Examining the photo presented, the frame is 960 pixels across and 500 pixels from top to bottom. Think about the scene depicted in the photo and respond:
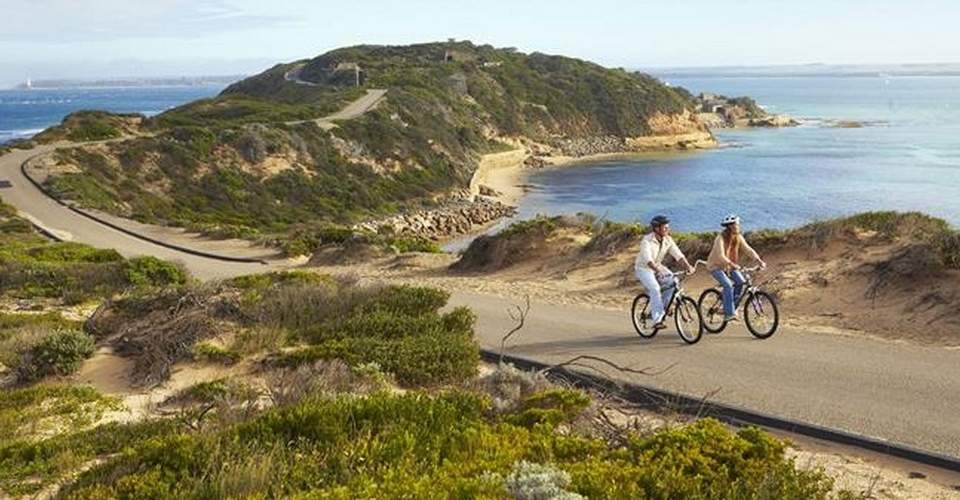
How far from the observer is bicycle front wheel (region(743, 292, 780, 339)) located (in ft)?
37.7

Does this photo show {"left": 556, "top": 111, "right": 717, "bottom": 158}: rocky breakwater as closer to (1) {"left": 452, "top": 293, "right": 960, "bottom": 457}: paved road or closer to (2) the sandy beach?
(2) the sandy beach

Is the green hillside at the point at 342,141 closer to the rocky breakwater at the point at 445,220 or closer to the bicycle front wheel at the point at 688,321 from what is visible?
the rocky breakwater at the point at 445,220

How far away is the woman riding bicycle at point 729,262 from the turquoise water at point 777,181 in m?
42.0

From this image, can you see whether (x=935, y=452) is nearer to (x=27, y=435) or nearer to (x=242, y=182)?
(x=27, y=435)

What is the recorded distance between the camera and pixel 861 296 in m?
13.5

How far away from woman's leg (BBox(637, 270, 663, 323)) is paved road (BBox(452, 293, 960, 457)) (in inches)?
16.2

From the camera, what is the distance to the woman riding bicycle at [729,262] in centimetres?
1134

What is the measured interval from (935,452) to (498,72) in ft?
406

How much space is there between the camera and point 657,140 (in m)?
114

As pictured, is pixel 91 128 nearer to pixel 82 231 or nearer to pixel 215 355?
pixel 82 231

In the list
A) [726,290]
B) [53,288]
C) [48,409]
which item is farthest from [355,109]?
[48,409]

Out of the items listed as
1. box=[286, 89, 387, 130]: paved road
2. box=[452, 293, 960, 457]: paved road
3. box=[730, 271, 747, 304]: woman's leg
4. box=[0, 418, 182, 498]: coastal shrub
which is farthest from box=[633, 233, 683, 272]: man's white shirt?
box=[286, 89, 387, 130]: paved road

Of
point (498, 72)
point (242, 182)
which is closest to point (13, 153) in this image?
point (242, 182)

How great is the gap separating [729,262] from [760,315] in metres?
0.96
